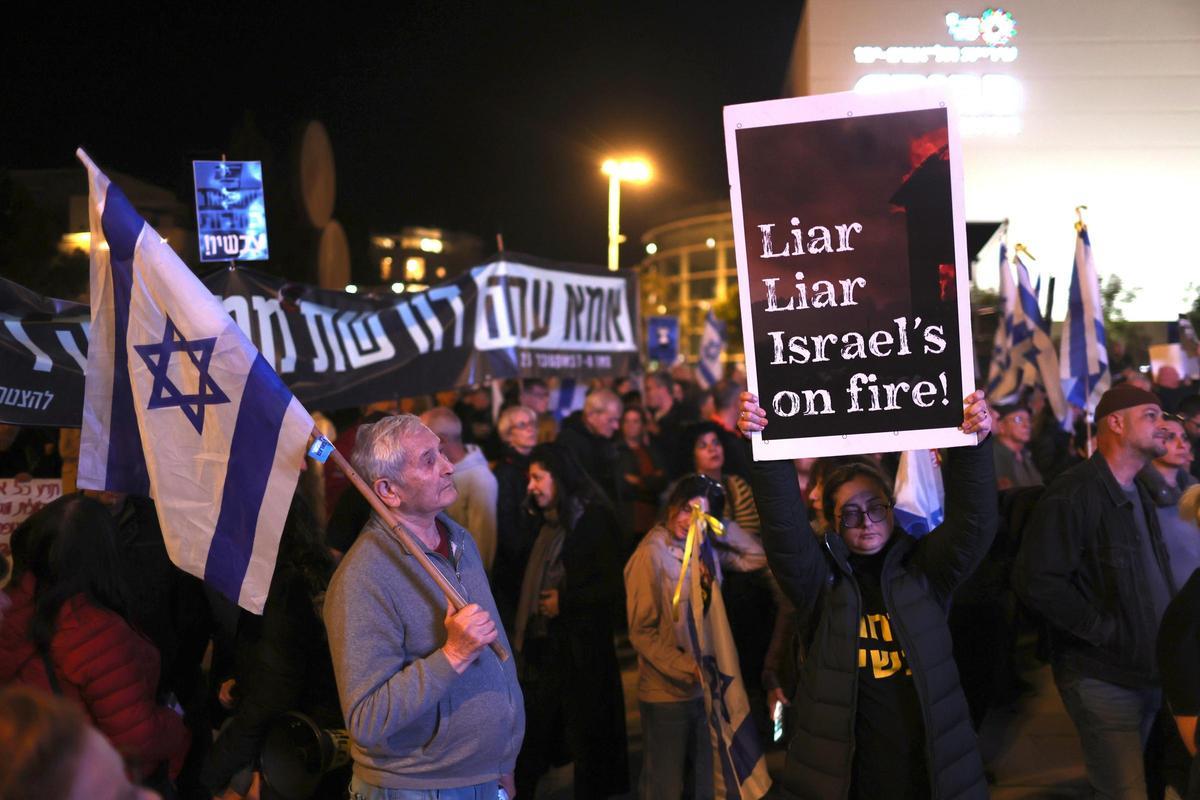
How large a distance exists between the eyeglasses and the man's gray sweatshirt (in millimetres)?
1269

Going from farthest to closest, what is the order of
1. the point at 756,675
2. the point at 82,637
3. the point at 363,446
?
the point at 756,675
the point at 82,637
the point at 363,446

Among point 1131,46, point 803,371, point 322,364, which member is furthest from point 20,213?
point 1131,46

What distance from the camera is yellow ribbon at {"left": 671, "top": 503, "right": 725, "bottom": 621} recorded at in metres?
5.13

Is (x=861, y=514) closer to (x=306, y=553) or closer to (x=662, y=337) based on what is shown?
(x=306, y=553)

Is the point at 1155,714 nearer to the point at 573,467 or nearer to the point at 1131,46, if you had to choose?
the point at 573,467

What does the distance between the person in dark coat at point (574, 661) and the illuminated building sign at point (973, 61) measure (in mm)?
22276

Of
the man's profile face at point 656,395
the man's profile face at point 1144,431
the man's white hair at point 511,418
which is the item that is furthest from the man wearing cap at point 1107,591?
the man's profile face at point 656,395

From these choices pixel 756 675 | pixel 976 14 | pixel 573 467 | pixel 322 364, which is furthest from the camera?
pixel 976 14

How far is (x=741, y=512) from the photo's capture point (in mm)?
6562

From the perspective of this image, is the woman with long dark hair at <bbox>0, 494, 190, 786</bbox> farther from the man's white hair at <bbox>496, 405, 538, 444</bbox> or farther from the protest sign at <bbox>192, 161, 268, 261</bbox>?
the man's white hair at <bbox>496, 405, 538, 444</bbox>

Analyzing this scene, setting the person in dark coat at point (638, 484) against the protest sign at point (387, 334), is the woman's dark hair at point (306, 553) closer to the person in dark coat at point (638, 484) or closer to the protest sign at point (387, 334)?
the protest sign at point (387, 334)

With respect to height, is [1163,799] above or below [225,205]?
below

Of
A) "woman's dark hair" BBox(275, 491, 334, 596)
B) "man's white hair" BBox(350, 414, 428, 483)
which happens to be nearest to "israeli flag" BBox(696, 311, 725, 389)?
"woman's dark hair" BBox(275, 491, 334, 596)

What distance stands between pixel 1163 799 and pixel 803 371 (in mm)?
2678
